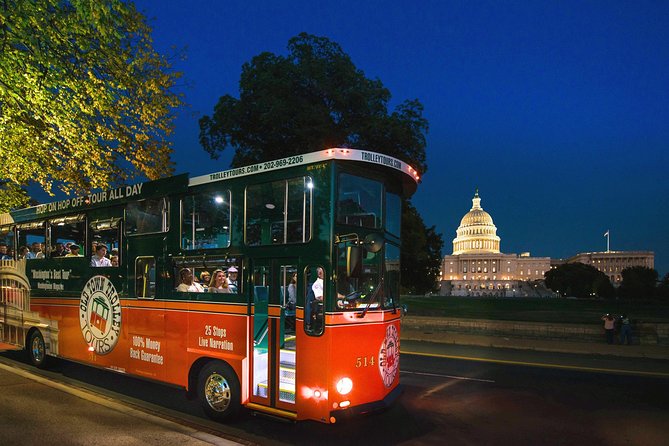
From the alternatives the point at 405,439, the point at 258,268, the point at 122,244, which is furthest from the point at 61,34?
the point at 405,439

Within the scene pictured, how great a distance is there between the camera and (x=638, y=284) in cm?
8194

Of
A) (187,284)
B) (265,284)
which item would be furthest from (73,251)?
(265,284)

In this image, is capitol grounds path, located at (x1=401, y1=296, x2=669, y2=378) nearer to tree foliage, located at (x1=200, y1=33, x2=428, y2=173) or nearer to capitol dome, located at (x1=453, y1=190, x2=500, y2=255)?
tree foliage, located at (x1=200, y1=33, x2=428, y2=173)

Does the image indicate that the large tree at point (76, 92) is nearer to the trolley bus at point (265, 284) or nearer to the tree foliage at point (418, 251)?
the trolley bus at point (265, 284)

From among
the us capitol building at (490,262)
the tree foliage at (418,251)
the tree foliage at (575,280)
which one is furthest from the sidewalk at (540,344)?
the us capitol building at (490,262)

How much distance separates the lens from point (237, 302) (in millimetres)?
7496

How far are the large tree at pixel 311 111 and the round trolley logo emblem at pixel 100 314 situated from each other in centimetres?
1474

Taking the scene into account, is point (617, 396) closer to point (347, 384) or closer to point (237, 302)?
point (347, 384)

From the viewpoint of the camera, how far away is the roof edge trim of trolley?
6762 mm

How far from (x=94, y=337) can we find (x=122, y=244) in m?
2.15

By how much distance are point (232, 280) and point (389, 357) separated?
2.57 m

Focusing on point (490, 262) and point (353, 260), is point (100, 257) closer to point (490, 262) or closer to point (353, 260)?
point (353, 260)

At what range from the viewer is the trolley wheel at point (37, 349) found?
11805 mm

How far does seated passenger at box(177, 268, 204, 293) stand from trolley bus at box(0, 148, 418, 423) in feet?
0.07
